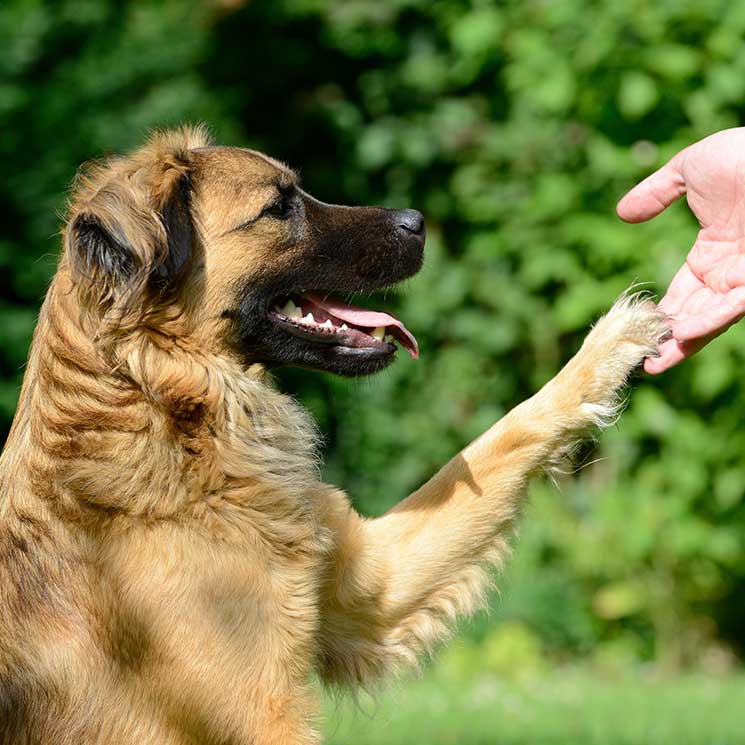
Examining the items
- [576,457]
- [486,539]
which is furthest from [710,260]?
[486,539]

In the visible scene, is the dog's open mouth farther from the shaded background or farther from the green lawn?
the shaded background

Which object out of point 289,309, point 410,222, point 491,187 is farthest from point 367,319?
point 491,187

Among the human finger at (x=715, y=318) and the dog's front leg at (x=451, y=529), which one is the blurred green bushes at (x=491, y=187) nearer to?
the dog's front leg at (x=451, y=529)

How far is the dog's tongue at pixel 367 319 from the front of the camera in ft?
14.0

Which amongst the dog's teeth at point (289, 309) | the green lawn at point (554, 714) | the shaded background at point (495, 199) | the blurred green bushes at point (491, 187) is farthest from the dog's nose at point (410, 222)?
the shaded background at point (495, 199)

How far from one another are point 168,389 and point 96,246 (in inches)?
18.6

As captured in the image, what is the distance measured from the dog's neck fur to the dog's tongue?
49 cm

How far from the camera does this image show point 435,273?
30.5 ft

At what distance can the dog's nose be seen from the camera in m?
4.39

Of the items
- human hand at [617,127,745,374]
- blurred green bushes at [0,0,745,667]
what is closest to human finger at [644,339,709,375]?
human hand at [617,127,745,374]

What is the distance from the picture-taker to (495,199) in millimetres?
9062

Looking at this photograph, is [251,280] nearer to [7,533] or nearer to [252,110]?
[7,533]

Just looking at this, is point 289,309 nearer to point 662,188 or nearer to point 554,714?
point 662,188

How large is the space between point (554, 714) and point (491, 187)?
424 centimetres
